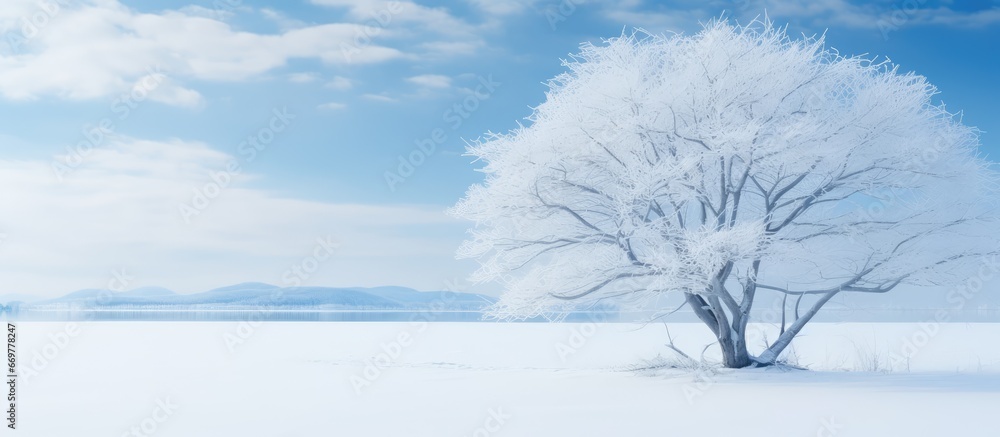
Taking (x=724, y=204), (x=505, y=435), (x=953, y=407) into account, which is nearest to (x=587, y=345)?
(x=724, y=204)

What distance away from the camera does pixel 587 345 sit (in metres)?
22.9

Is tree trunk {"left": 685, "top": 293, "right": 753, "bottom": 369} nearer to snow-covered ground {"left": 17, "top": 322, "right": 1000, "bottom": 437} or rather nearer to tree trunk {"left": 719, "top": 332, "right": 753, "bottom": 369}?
tree trunk {"left": 719, "top": 332, "right": 753, "bottom": 369}

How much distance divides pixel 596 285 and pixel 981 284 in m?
6.87

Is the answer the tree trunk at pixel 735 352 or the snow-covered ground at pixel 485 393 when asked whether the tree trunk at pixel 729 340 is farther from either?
the snow-covered ground at pixel 485 393

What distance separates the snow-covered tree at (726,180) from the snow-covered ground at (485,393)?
161 cm

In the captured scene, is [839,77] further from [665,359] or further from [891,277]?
[665,359]

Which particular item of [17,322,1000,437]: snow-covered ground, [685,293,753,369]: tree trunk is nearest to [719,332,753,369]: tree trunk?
[685,293,753,369]: tree trunk

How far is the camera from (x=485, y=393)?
11.7m

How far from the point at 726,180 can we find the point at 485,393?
18.7 feet

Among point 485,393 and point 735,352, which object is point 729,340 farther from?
point 485,393

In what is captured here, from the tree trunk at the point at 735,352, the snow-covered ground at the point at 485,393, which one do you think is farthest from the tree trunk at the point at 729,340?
the snow-covered ground at the point at 485,393

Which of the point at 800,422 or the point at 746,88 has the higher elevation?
the point at 746,88

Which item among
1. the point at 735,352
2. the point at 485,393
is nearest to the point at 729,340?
the point at 735,352

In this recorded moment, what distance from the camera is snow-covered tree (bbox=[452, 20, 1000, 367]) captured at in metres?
13.6
